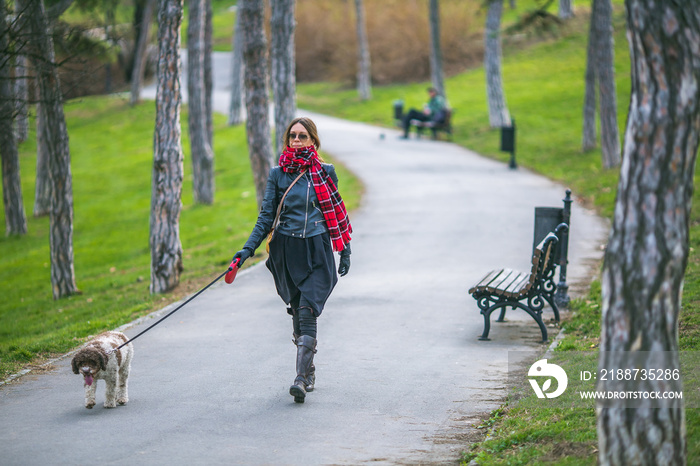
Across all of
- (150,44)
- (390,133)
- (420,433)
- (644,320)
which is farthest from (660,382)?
(150,44)

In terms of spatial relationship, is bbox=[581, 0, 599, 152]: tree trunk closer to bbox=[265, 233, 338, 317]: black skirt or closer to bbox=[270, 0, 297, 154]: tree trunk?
bbox=[270, 0, 297, 154]: tree trunk

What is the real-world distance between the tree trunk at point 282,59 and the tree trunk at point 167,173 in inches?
170

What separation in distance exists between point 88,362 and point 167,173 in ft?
20.1

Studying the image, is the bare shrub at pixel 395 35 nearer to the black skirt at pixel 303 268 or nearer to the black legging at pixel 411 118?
the black legging at pixel 411 118

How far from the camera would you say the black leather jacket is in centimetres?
668

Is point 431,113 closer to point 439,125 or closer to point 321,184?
point 439,125

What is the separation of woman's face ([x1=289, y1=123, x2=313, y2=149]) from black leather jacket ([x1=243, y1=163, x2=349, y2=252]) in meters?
0.24

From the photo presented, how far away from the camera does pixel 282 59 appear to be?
16219 millimetres

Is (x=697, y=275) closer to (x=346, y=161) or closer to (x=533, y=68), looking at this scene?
(x=346, y=161)

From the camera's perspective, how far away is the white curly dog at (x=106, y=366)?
6.38 meters

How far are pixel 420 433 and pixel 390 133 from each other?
25.3 m

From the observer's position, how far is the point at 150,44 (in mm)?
46844

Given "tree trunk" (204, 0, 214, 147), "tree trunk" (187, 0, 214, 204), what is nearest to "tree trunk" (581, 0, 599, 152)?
"tree trunk" (187, 0, 214, 204)

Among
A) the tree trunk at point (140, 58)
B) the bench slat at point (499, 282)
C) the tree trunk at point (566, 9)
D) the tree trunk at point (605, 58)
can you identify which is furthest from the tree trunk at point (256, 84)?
the tree trunk at point (566, 9)
